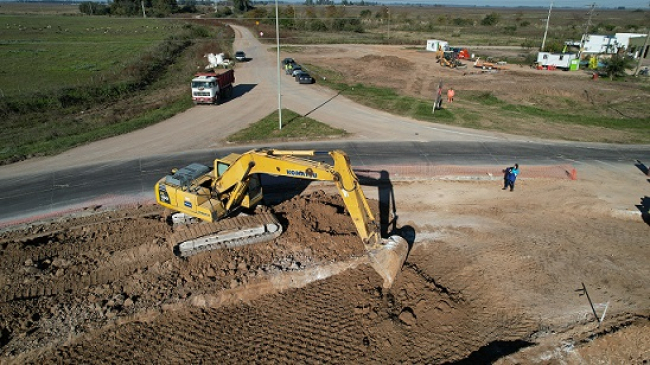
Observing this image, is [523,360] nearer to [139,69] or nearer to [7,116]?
[7,116]

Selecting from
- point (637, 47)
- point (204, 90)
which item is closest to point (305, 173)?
point (204, 90)

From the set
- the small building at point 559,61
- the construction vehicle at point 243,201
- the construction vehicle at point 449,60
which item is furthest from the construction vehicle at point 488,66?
the construction vehicle at point 243,201

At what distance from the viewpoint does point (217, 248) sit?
1477 cm

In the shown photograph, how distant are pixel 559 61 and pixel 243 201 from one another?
177 ft

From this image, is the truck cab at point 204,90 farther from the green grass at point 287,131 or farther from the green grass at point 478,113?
the green grass at point 478,113

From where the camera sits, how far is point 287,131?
28344 millimetres

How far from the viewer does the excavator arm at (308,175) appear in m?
12.5

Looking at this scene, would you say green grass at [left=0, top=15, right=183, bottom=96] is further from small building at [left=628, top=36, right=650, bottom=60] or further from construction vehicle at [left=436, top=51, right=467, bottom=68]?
small building at [left=628, top=36, right=650, bottom=60]

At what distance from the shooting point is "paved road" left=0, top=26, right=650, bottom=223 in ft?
67.3

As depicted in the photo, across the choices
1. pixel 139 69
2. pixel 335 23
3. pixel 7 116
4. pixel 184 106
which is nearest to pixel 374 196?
pixel 184 106

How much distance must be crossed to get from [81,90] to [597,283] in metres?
40.0

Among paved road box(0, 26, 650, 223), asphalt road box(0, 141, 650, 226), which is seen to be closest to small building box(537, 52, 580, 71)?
paved road box(0, 26, 650, 223)

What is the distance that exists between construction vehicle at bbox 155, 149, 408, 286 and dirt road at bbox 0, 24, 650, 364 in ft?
2.02

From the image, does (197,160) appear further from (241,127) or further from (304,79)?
(304,79)
